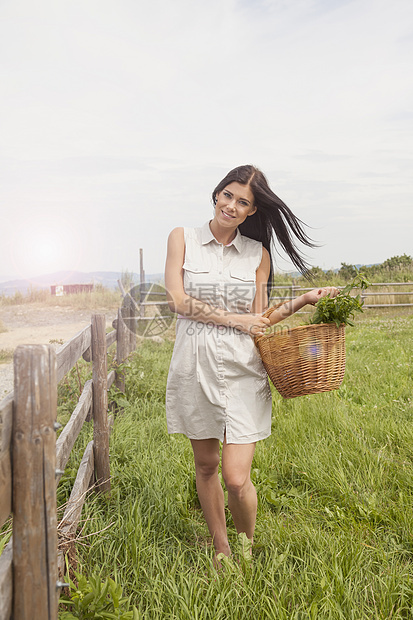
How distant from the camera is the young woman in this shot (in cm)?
225

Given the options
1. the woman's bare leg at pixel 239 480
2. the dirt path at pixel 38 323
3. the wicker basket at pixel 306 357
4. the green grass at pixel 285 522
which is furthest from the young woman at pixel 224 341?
the dirt path at pixel 38 323

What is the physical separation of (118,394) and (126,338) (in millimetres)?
1084

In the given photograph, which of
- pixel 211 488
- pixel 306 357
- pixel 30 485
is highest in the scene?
pixel 306 357

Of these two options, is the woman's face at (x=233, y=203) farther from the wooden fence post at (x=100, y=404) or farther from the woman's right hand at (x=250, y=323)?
the wooden fence post at (x=100, y=404)

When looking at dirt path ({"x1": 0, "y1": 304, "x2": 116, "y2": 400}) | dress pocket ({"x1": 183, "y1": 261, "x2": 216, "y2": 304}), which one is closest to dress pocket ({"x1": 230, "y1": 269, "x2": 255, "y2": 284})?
dress pocket ({"x1": 183, "y1": 261, "x2": 216, "y2": 304})

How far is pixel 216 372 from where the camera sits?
225 cm

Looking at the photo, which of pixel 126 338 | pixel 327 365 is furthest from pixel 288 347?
pixel 126 338

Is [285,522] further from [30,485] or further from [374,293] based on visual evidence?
[374,293]

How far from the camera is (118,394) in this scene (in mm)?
4836

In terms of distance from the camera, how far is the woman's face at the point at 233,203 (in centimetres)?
238

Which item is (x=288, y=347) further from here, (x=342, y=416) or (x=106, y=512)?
(x=342, y=416)

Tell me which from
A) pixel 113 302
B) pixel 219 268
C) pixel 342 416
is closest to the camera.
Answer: pixel 219 268

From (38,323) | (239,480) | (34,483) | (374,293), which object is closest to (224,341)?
(239,480)

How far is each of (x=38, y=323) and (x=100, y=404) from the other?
493 inches
